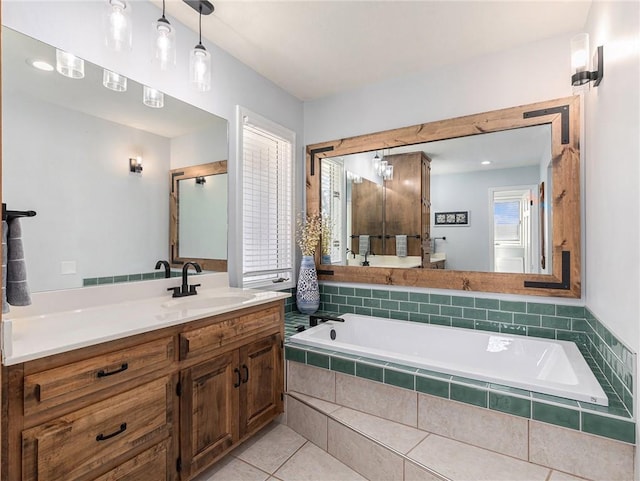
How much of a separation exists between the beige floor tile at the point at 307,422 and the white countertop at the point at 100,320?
28.2 inches

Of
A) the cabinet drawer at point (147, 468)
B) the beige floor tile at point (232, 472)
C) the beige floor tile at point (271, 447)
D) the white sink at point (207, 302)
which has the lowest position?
the beige floor tile at point (232, 472)

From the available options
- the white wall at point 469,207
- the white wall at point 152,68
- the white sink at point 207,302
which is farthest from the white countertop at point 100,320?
the white wall at point 469,207

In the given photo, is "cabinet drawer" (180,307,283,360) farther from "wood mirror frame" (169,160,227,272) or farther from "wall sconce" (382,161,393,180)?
"wall sconce" (382,161,393,180)

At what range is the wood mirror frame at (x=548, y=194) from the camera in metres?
2.47

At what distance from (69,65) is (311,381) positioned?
222 cm

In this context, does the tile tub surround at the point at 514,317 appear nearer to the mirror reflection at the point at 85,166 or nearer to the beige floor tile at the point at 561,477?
the beige floor tile at the point at 561,477

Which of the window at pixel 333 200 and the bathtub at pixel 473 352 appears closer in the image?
the bathtub at pixel 473 352

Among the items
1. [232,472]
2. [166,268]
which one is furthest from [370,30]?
[232,472]

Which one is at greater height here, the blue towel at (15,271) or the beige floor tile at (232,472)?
the blue towel at (15,271)

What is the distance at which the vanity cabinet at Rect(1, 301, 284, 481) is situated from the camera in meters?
1.28

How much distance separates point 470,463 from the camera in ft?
5.69

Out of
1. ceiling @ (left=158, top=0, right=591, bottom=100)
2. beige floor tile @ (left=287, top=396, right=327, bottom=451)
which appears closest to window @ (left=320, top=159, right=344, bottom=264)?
ceiling @ (left=158, top=0, right=591, bottom=100)

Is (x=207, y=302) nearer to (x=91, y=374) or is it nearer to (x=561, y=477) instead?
(x=91, y=374)

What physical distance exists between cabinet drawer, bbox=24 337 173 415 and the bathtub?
1103 millimetres
